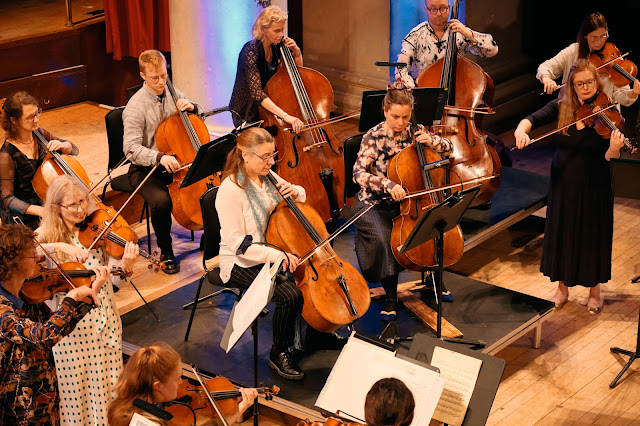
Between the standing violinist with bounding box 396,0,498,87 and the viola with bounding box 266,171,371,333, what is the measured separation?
1.57 m

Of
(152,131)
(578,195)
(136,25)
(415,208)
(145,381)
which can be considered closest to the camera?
(145,381)

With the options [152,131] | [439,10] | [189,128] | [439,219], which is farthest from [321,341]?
[439,10]

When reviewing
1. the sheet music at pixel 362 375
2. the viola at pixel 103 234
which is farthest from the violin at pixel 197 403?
the viola at pixel 103 234

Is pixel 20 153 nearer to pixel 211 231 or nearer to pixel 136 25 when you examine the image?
pixel 211 231

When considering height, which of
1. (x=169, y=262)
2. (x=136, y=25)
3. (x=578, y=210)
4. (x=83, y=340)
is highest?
(x=136, y=25)

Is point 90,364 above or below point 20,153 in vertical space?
below

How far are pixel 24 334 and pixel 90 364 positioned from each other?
29.2 inches

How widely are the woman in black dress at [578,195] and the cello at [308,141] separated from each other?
1.07 metres

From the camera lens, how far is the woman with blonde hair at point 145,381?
113 inches

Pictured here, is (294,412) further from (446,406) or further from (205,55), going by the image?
(205,55)

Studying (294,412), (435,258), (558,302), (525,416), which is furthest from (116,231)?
(558,302)

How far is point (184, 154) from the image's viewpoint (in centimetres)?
497

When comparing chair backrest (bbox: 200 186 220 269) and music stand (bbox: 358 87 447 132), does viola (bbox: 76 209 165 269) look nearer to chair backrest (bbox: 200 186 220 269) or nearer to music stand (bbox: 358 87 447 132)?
chair backrest (bbox: 200 186 220 269)

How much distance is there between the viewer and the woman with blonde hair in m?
2.86
